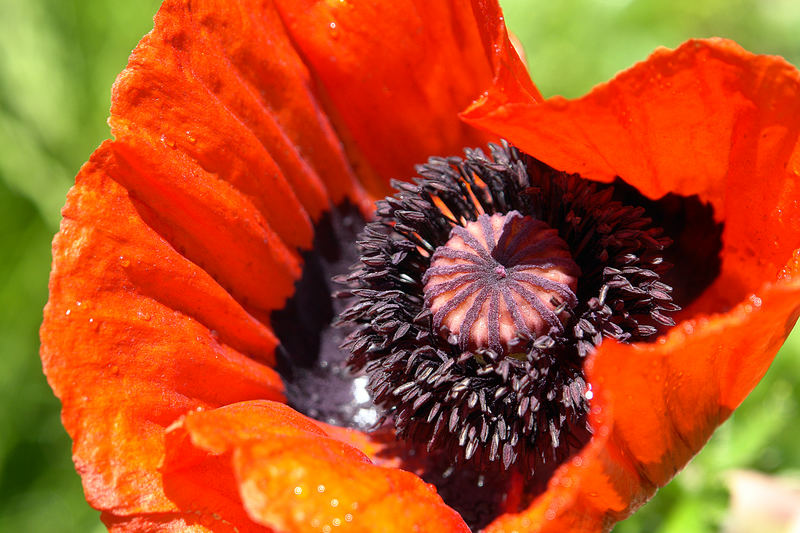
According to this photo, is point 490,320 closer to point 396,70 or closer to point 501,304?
point 501,304

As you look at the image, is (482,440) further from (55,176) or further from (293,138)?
(55,176)

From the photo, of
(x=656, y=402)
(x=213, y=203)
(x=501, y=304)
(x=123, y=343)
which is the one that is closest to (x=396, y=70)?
(x=213, y=203)

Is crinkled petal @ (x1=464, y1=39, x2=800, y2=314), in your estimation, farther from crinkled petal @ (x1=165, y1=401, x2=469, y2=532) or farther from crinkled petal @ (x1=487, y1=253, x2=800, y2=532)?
crinkled petal @ (x1=165, y1=401, x2=469, y2=532)

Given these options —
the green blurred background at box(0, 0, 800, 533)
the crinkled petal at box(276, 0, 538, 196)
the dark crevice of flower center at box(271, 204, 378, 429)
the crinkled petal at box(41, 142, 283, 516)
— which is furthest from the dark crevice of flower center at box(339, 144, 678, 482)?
Result: the green blurred background at box(0, 0, 800, 533)

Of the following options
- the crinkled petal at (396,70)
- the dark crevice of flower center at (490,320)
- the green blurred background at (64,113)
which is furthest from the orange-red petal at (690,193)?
the green blurred background at (64,113)

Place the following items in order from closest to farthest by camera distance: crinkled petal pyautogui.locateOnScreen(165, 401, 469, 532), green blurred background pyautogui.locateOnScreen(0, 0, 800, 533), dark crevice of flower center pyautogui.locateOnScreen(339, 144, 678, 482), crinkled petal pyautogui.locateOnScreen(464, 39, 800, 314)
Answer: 1. crinkled petal pyautogui.locateOnScreen(165, 401, 469, 532)
2. crinkled petal pyautogui.locateOnScreen(464, 39, 800, 314)
3. dark crevice of flower center pyautogui.locateOnScreen(339, 144, 678, 482)
4. green blurred background pyautogui.locateOnScreen(0, 0, 800, 533)

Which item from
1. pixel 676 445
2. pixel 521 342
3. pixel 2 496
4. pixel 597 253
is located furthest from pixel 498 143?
pixel 2 496
